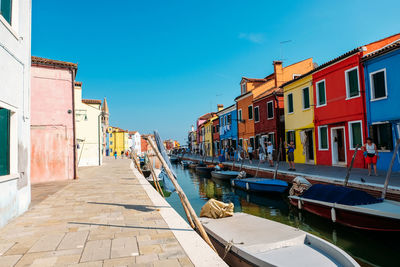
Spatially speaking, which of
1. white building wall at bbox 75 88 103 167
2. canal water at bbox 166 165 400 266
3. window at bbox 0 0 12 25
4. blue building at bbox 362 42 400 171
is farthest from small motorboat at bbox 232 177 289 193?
white building wall at bbox 75 88 103 167

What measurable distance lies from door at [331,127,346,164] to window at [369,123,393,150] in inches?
94.6

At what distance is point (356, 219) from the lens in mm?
7191

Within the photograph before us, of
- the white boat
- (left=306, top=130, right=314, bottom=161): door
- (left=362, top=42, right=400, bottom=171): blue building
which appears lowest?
the white boat

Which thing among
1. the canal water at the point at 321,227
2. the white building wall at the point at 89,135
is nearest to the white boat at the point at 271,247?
the canal water at the point at 321,227

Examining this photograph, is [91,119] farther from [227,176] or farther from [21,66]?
[21,66]

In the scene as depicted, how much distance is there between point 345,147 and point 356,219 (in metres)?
8.49

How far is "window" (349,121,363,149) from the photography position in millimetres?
13789

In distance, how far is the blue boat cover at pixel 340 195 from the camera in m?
7.33

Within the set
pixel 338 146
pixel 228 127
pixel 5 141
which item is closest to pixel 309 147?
pixel 338 146

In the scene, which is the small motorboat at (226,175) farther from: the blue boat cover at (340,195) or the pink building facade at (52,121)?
the pink building facade at (52,121)

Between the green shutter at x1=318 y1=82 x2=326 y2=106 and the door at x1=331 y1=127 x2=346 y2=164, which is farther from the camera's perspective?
the green shutter at x1=318 y1=82 x2=326 y2=106

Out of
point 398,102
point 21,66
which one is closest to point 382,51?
point 398,102

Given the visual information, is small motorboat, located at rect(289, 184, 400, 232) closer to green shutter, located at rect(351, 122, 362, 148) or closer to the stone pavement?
the stone pavement

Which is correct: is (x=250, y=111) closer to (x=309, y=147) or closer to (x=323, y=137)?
(x=309, y=147)
